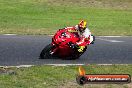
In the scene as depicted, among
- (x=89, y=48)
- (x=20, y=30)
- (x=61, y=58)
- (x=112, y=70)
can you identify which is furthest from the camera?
(x=20, y=30)

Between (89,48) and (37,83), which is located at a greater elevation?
(37,83)

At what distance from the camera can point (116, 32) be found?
72.6 feet

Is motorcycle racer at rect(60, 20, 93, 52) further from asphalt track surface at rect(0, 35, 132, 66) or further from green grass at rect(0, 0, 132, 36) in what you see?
green grass at rect(0, 0, 132, 36)

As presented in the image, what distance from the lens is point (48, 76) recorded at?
35.4ft

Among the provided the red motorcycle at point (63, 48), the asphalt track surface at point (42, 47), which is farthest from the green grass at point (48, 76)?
the red motorcycle at point (63, 48)

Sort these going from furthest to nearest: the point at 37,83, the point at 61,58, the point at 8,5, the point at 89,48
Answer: the point at 8,5, the point at 89,48, the point at 61,58, the point at 37,83

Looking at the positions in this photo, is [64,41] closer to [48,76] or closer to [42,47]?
[42,47]

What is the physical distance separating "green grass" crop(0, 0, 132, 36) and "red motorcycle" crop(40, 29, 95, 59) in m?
6.27

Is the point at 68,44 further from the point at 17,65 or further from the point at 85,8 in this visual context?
the point at 85,8

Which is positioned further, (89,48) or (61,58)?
(89,48)

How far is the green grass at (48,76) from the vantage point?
32.4 feet

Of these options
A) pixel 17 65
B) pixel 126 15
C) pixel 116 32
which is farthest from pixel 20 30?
pixel 126 15

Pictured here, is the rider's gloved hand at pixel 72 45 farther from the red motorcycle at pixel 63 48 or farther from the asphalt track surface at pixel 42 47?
the asphalt track surface at pixel 42 47

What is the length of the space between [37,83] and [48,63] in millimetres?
3211
